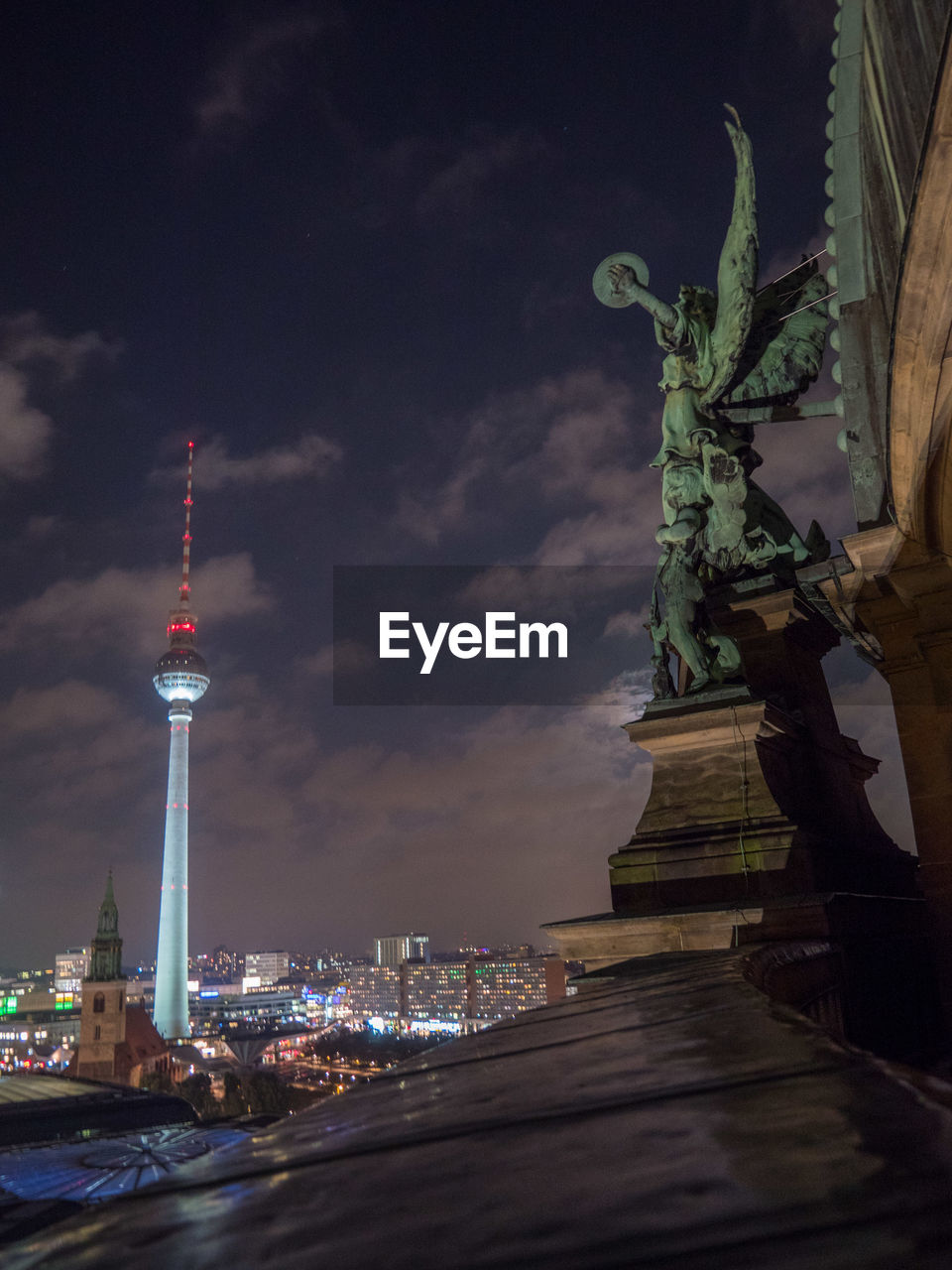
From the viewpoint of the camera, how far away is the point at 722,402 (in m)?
10.3

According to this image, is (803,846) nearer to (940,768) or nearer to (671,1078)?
(940,768)

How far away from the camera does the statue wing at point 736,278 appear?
884 cm

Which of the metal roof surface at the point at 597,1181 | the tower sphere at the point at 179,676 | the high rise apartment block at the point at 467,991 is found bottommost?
the high rise apartment block at the point at 467,991

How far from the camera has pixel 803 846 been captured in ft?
23.1

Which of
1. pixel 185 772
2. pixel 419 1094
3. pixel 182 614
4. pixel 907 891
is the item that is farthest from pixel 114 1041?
pixel 419 1094

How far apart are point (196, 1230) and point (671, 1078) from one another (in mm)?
773

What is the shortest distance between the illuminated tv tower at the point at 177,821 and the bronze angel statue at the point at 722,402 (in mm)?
140855

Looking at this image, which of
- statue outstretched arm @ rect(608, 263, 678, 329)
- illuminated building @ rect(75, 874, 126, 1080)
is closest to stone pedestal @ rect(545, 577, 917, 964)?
statue outstretched arm @ rect(608, 263, 678, 329)

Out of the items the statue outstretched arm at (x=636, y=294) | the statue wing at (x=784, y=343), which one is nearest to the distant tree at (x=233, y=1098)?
the statue wing at (x=784, y=343)

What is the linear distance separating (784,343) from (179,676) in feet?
467

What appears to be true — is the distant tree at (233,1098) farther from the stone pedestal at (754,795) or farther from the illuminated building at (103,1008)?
the stone pedestal at (754,795)

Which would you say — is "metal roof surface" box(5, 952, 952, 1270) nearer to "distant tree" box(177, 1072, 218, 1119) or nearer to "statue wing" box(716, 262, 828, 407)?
"statue wing" box(716, 262, 828, 407)

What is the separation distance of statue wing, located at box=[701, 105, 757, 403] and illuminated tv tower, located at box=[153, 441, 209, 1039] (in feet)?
464

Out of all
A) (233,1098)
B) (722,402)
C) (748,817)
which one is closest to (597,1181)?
(748,817)
